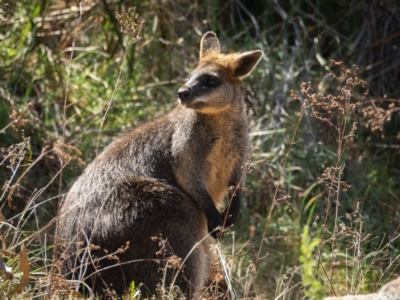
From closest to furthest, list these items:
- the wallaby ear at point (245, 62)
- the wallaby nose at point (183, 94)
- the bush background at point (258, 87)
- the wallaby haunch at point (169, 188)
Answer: the wallaby haunch at point (169, 188)
the wallaby nose at point (183, 94)
the wallaby ear at point (245, 62)
the bush background at point (258, 87)

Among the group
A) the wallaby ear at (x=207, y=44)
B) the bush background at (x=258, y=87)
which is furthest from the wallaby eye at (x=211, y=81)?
the bush background at (x=258, y=87)

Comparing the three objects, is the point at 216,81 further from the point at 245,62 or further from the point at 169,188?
the point at 169,188

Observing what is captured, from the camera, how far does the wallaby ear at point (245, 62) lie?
5688 millimetres

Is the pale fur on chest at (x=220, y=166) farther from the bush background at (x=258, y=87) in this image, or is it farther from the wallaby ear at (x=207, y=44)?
the bush background at (x=258, y=87)

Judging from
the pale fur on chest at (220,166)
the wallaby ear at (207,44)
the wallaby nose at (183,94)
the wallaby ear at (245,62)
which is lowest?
the pale fur on chest at (220,166)

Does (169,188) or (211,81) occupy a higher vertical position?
(211,81)

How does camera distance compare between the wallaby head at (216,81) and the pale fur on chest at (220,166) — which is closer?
the wallaby head at (216,81)

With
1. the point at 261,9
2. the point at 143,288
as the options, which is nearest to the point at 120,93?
the point at 261,9

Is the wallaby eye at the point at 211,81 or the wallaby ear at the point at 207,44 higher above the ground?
the wallaby ear at the point at 207,44

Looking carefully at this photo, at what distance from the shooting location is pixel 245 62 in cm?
575

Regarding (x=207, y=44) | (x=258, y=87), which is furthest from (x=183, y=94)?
(x=258, y=87)

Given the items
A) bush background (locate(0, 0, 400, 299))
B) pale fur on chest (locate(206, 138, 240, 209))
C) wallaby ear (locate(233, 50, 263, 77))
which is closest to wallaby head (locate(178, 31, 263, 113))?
wallaby ear (locate(233, 50, 263, 77))

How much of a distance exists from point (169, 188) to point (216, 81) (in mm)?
944

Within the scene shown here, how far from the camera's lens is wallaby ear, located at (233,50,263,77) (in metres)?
5.69
